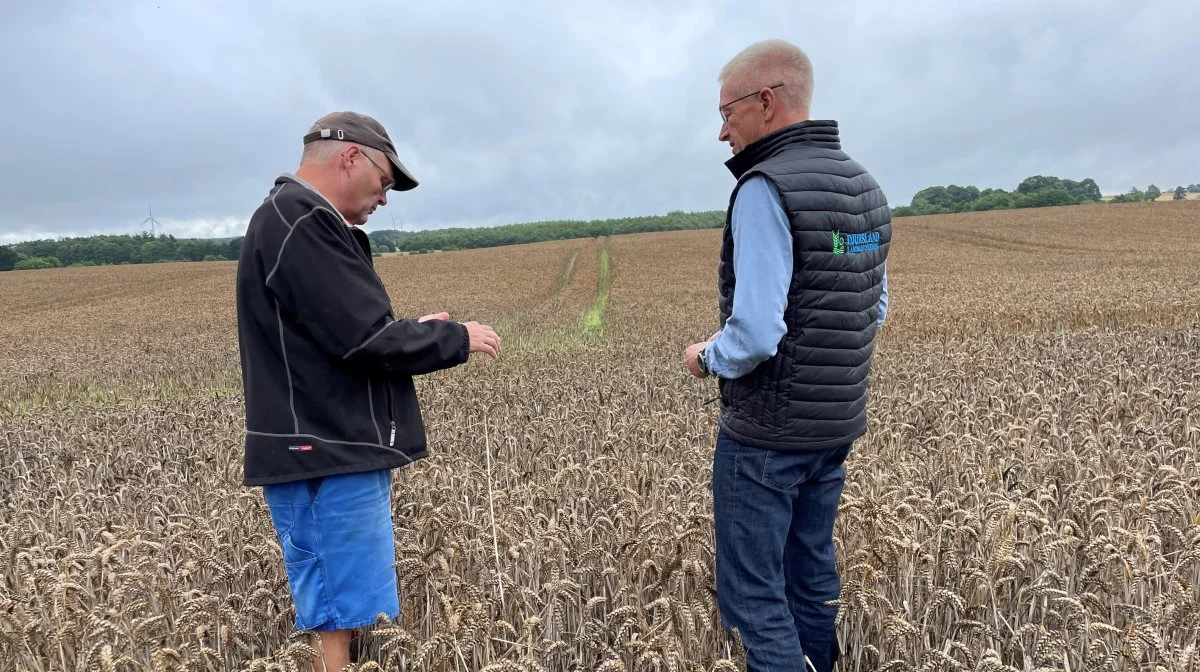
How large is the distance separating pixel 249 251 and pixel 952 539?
3333 mm

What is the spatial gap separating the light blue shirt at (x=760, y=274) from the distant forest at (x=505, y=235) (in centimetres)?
5298

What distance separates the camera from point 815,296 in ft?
7.32

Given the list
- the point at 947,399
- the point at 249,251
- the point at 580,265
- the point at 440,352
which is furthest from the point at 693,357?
the point at 580,265

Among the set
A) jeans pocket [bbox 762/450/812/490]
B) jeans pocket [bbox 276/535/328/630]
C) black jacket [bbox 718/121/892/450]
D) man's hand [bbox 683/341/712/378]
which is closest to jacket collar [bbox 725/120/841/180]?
black jacket [bbox 718/121/892/450]

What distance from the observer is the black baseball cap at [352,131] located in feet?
7.83

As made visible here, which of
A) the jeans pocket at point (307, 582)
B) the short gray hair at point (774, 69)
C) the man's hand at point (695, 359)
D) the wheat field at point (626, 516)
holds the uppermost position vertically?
the short gray hair at point (774, 69)

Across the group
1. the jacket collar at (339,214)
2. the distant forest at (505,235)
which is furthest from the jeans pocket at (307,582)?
the distant forest at (505,235)

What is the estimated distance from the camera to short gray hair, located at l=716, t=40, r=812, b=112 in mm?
2182

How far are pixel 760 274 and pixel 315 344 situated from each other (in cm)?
147

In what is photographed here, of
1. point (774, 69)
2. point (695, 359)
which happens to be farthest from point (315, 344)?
point (774, 69)

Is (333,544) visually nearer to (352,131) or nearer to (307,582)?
(307,582)

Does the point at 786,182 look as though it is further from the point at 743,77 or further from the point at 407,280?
the point at 407,280

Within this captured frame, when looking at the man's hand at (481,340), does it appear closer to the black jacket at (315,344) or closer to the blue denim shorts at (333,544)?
the black jacket at (315,344)

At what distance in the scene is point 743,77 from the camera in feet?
7.23
